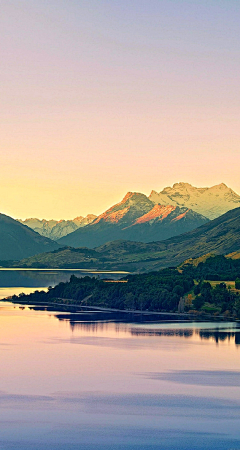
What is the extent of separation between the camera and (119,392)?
111625 millimetres

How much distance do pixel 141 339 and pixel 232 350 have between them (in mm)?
26394

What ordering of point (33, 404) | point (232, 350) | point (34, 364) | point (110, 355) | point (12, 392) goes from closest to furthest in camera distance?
point (33, 404) → point (12, 392) → point (34, 364) → point (110, 355) → point (232, 350)

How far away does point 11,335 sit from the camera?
182 meters

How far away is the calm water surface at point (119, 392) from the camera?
85438mm

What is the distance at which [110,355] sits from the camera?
490ft

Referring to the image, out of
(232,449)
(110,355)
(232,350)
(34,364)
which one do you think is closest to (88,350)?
(110,355)

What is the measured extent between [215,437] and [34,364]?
5771 cm

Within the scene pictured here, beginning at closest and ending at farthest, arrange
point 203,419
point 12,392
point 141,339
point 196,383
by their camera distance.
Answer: point 203,419 < point 12,392 < point 196,383 < point 141,339

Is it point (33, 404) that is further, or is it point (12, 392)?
point (12, 392)

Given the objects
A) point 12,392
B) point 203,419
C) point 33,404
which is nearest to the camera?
point 203,419

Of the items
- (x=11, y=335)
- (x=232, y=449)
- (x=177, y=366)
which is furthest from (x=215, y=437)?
(x=11, y=335)

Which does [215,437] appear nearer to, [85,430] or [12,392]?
[85,430]

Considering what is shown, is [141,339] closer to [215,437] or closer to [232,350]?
[232,350]

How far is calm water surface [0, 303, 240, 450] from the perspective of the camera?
85.4 m
